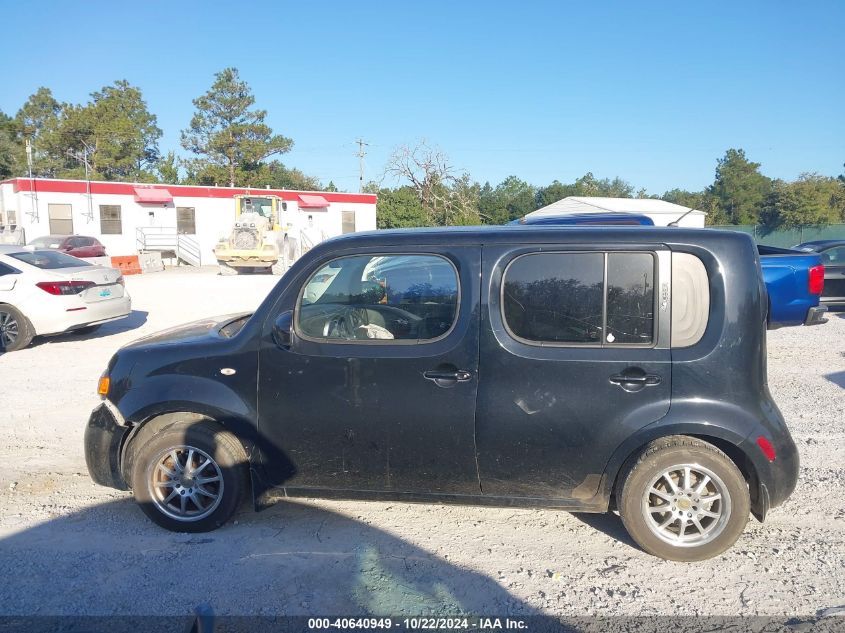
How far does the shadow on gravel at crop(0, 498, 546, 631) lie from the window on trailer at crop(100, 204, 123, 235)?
111ft

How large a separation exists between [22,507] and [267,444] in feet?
6.60

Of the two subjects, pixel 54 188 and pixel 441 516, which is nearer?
pixel 441 516

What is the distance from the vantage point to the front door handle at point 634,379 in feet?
11.9

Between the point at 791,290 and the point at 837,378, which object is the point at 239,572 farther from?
the point at 791,290

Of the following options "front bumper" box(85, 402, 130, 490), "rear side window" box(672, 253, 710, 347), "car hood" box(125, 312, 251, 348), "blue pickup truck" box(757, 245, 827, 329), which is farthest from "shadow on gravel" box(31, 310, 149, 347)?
"blue pickup truck" box(757, 245, 827, 329)

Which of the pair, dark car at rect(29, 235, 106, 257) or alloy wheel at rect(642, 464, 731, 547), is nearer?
alloy wheel at rect(642, 464, 731, 547)

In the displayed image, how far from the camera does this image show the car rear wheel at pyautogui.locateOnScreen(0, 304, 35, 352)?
394 inches

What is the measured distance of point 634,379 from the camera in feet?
12.0

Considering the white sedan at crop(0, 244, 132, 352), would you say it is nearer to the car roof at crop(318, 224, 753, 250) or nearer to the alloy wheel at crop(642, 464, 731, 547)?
the car roof at crop(318, 224, 753, 250)

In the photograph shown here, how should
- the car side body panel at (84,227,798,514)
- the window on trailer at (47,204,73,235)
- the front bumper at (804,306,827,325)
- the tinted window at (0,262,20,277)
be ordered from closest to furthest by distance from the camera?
the car side body panel at (84,227,798,514) < the front bumper at (804,306,827,325) < the tinted window at (0,262,20,277) < the window on trailer at (47,204,73,235)

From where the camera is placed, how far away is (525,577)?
3621mm

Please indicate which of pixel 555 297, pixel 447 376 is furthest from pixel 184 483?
pixel 555 297

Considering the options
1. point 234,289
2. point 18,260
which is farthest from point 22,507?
point 234,289

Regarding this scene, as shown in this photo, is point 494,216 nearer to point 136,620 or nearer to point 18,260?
point 18,260
